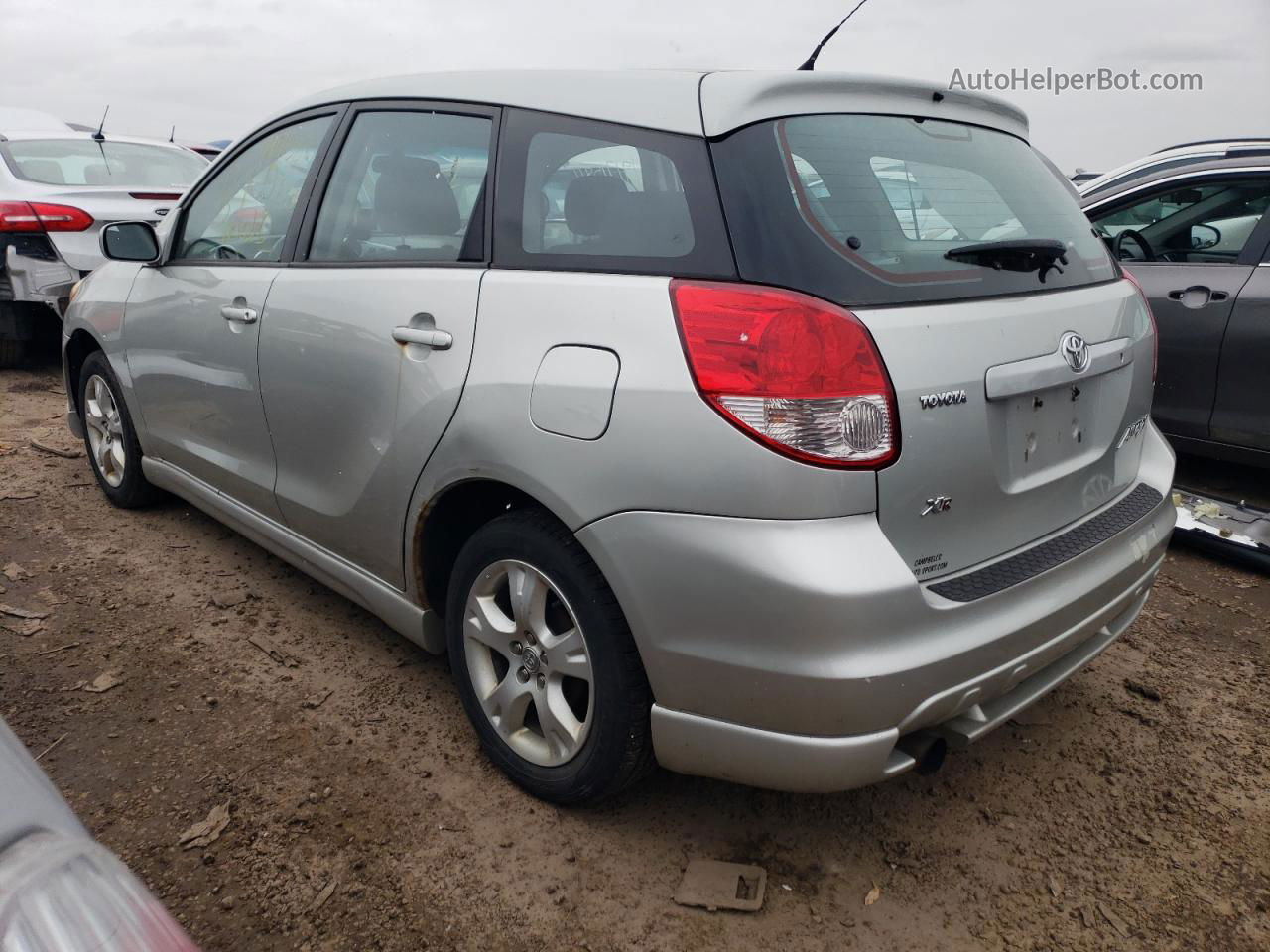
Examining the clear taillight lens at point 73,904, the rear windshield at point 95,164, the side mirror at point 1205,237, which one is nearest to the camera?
the clear taillight lens at point 73,904

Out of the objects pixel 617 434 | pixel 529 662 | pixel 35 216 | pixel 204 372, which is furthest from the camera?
pixel 35 216

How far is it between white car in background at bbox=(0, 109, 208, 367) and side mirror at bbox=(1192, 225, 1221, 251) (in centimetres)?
580

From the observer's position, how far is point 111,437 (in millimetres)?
4109

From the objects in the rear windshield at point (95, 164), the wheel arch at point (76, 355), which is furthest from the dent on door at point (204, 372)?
the rear windshield at point (95, 164)

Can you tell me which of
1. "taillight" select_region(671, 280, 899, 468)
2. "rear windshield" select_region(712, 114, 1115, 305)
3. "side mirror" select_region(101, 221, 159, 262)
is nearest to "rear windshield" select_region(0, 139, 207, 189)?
"side mirror" select_region(101, 221, 159, 262)

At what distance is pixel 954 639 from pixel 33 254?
6.47m

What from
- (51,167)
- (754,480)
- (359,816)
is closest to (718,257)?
(754,480)

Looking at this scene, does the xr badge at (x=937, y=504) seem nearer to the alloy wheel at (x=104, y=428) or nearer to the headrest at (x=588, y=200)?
the headrest at (x=588, y=200)

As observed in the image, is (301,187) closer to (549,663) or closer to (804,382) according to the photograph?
(549,663)

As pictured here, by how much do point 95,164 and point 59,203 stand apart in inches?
41.9

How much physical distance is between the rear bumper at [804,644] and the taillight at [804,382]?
0.14 meters

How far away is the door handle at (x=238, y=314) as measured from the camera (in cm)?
286

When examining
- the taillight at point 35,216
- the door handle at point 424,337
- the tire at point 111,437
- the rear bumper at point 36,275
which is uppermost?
the taillight at point 35,216

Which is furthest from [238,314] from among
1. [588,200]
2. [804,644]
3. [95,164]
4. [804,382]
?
[95,164]
